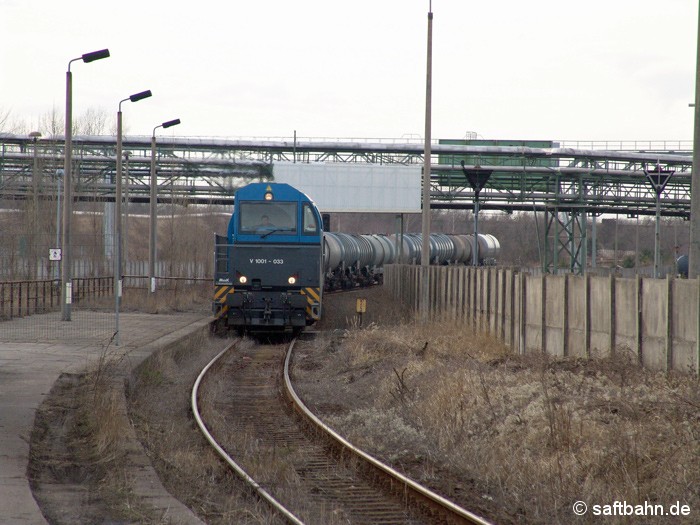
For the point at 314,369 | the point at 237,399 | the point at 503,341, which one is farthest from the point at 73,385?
the point at 503,341

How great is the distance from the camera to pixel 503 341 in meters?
19.2

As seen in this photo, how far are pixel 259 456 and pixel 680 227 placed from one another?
102479 mm

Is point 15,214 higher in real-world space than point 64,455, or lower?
higher

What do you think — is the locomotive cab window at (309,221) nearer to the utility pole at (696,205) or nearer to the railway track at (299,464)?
the railway track at (299,464)

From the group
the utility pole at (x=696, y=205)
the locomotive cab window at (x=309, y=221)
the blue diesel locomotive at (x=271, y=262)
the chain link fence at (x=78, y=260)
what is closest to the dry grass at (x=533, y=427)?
the utility pole at (x=696, y=205)

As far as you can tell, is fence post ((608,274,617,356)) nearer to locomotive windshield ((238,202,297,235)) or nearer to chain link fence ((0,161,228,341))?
locomotive windshield ((238,202,297,235))

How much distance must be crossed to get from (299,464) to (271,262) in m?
12.8

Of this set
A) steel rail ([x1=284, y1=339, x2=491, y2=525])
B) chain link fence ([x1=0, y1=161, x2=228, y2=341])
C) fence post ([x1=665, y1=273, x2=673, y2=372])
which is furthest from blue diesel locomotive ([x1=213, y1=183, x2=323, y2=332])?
fence post ([x1=665, y1=273, x2=673, y2=372])

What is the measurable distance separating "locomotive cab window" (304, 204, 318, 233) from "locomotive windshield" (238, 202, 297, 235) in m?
0.27

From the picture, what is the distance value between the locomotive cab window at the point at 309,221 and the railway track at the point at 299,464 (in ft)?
24.0

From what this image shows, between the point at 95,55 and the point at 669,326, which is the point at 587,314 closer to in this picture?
the point at 669,326

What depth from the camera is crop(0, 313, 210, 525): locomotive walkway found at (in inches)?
290

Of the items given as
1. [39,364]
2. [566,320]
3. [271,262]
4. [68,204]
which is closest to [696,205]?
[566,320]

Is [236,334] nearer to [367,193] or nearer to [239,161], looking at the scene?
[367,193]
